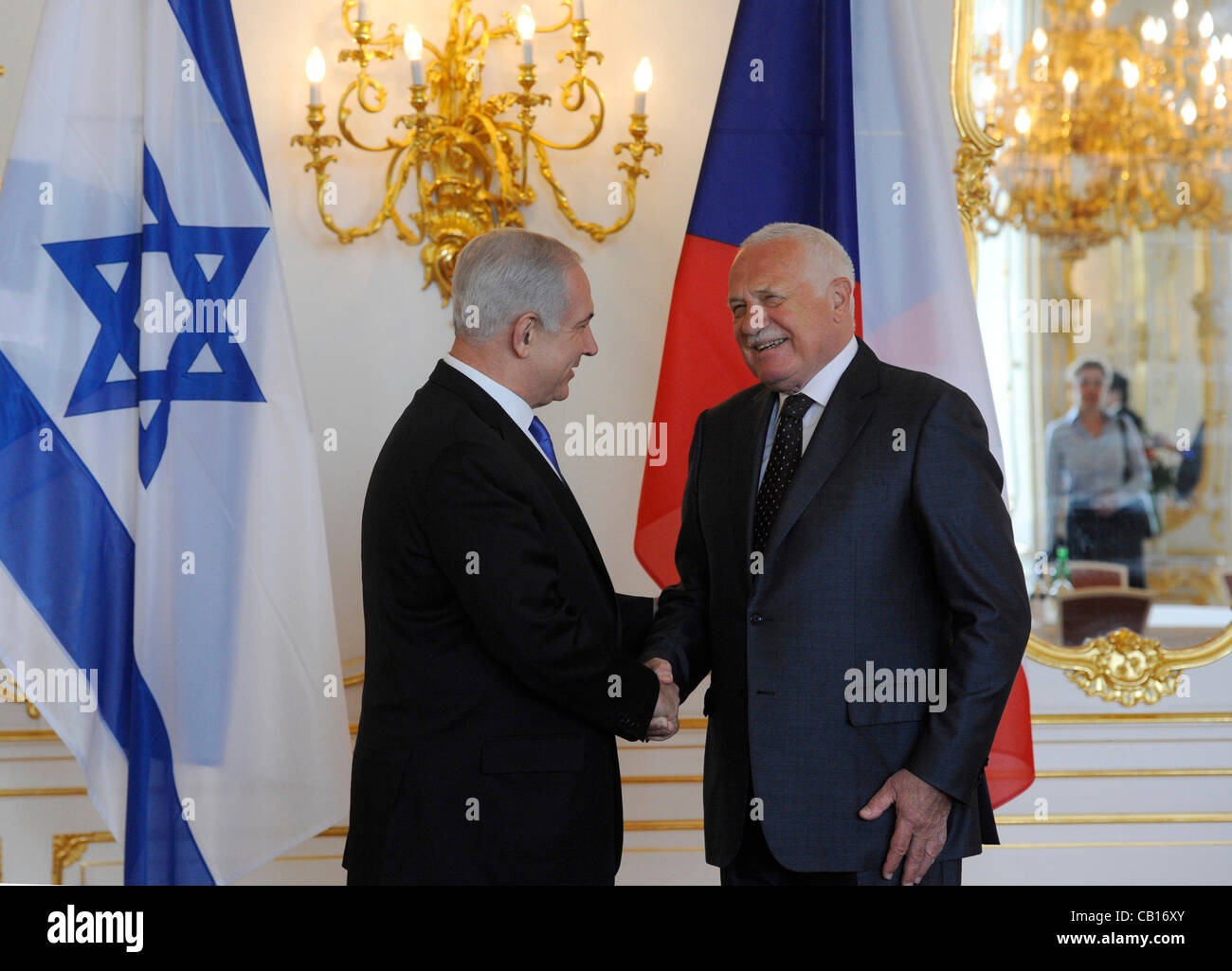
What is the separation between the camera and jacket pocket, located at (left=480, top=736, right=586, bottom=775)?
2180 mm

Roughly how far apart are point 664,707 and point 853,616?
1.39ft

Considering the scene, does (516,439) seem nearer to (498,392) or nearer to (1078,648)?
(498,392)

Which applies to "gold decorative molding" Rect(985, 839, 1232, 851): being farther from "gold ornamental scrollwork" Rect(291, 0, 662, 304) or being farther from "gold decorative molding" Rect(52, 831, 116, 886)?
"gold decorative molding" Rect(52, 831, 116, 886)

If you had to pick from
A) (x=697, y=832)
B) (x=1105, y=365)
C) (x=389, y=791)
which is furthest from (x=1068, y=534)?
(x=389, y=791)

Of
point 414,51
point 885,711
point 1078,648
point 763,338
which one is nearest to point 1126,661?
point 1078,648

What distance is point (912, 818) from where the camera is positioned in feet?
6.92

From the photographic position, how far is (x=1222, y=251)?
371 centimetres

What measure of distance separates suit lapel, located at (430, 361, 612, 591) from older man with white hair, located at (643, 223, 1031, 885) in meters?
0.31

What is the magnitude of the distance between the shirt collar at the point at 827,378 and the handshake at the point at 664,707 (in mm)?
613

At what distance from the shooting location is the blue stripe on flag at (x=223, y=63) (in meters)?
2.93

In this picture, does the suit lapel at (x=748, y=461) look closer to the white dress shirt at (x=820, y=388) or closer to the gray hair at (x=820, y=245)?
the white dress shirt at (x=820, y=388)

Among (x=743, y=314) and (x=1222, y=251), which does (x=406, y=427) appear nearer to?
(x=743, y=314)

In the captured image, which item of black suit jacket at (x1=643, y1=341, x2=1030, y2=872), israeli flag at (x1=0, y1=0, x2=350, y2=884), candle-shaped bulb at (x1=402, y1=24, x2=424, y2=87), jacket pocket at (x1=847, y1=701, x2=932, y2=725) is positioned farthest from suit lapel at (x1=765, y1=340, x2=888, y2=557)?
candle-shaped bulb at (x1=402, y1=24, x2=424, y2=87)
